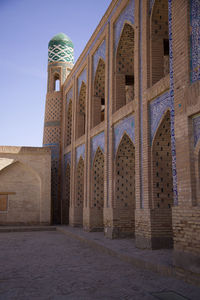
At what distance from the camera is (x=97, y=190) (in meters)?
11.5

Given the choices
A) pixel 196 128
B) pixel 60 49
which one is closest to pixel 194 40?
pixel 196 128

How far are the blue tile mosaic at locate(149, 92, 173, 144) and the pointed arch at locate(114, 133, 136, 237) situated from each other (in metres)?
1.79

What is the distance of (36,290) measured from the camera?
13.6 feet

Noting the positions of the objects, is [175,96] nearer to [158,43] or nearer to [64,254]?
[158,43]

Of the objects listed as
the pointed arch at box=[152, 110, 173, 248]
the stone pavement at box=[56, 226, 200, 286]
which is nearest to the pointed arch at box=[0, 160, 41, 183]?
the stone pavement at box=[56, 226, 200, 286]

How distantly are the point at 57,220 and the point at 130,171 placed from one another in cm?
764

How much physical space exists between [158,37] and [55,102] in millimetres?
10222

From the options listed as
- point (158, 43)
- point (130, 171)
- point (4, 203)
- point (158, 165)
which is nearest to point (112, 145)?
point (130, 171)

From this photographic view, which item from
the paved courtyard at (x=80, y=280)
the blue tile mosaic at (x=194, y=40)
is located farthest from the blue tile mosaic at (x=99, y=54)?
the paved courtyard at (x=80, y=280)

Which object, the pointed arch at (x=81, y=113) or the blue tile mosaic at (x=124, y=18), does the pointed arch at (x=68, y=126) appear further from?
the blue tile mosaic at (x=124, y=18)

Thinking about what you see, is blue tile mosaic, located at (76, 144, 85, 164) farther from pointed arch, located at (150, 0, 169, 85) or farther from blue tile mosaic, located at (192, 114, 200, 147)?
blue tile mosaic, located at (192, 114, 200, 147)

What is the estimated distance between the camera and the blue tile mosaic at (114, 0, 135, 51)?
874 cm

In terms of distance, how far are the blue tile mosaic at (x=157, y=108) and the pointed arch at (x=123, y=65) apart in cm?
245

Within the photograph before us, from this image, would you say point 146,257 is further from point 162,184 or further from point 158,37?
point 158,37
